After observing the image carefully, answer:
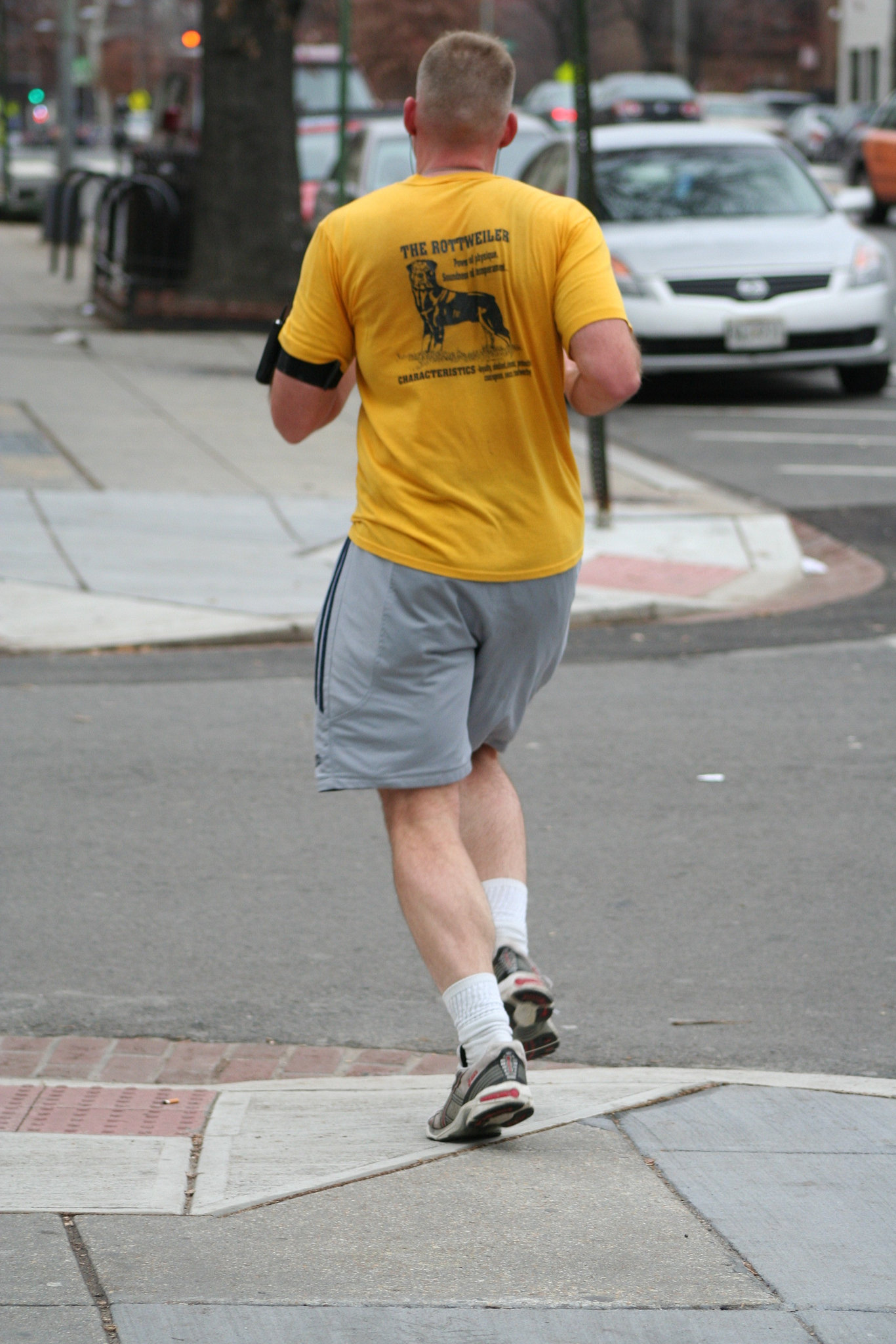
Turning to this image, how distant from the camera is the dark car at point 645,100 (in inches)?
1641

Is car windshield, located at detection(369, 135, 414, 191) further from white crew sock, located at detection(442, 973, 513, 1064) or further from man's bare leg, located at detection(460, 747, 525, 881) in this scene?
white crew sock, located at detection(442, 973, 513, 1064)

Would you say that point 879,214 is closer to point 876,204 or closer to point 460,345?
point 876,204

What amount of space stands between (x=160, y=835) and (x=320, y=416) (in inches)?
85.0

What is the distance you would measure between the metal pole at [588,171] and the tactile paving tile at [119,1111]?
21.1ft

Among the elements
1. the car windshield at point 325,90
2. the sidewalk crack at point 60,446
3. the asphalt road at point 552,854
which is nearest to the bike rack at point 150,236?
Answer: the sidewalk crack at point 60,446

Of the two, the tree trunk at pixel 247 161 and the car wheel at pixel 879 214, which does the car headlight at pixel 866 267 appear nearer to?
the tree trunk at pixel 247 161

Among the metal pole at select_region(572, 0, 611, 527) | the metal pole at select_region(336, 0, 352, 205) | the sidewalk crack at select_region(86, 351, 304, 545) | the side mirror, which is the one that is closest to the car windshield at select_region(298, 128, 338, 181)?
the metal pole at select_region(336, 0, 352, 205)

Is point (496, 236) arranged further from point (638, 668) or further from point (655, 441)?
point (655, 441)

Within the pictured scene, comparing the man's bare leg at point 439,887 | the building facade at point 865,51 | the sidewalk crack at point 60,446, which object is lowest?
the sidewalk crack at point 60,446

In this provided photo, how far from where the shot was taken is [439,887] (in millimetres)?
3418

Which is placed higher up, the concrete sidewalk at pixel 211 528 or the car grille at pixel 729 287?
the car grille at pixel 729 287

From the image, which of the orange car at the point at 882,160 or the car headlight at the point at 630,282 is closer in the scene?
the car headlight at the point at 630,282

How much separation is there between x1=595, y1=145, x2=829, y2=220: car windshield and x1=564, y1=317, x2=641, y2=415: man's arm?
10760mm

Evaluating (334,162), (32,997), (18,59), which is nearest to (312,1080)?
(32,997)
